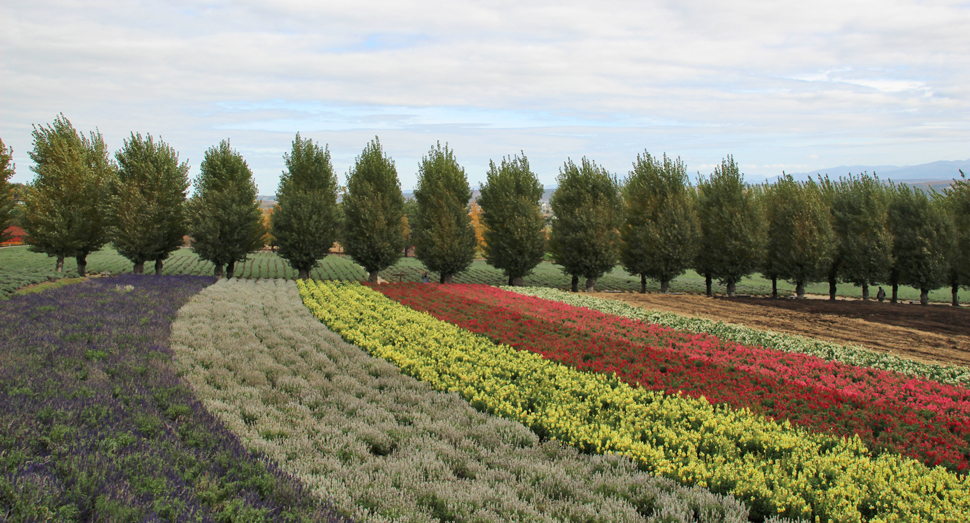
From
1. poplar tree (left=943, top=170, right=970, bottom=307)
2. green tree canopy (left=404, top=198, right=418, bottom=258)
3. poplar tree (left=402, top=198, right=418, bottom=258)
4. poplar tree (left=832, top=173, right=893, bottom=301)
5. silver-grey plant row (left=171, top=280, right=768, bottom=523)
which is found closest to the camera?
silver-grey plant row (left=171, top=280, right=768, bottom=523)

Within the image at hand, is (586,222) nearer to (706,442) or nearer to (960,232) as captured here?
(960,232)

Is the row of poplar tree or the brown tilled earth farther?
the row of poplar tree

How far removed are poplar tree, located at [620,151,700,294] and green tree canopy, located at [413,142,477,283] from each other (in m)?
14.2

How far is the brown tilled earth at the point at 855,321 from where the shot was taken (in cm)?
1902

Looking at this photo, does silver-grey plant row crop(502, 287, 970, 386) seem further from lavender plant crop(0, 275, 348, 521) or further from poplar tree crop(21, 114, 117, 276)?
poplar tree crop(21, 114, 117, 276)

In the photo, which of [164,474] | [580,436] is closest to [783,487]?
[580,436]

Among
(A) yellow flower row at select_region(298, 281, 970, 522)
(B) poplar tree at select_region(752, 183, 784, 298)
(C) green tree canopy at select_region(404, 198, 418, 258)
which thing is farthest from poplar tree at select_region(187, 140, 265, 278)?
(B) poplar tree at select_region(752, 183, 784, 298)

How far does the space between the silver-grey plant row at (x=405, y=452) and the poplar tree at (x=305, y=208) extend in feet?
95.7

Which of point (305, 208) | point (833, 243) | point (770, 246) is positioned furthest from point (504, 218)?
point (833, 243)

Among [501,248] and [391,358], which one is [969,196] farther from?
[391,358]

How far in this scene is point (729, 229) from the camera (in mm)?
42625

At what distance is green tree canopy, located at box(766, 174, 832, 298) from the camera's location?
40.4 metres

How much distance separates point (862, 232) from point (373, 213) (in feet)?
131

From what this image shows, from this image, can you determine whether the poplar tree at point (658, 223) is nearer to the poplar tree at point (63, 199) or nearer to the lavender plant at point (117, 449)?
the lavender plant at point (117, 449)
